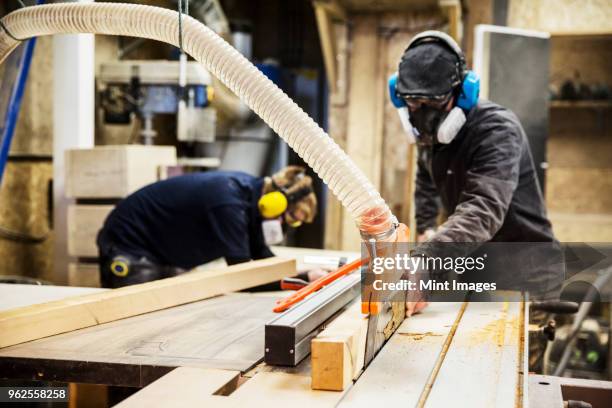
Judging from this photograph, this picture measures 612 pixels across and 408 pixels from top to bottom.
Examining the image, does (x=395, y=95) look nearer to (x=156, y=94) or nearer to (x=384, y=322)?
(x=384, y=322)

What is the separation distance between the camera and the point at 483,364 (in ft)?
Answer: 4.35

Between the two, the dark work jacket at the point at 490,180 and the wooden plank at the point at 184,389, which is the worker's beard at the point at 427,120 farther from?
the wooden plank at the point at 184,389

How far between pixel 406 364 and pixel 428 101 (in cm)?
114

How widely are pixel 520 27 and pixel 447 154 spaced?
9.79 ft

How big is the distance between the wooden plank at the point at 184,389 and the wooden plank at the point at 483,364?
1.24 feet

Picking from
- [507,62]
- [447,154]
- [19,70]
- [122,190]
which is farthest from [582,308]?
[19,70]

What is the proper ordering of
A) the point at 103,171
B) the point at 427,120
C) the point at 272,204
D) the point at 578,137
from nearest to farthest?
the point at 427,120, the point at 272,204, the point at 103,171, the point at 578,137

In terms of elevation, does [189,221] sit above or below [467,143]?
below

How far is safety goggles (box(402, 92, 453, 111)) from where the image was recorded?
2.21m

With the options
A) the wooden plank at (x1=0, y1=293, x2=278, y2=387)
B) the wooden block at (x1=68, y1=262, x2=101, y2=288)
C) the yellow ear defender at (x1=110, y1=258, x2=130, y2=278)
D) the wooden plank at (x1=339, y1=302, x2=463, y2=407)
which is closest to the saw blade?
the wooden plank at (x1=339, y1=302, x2=463, y2=407)

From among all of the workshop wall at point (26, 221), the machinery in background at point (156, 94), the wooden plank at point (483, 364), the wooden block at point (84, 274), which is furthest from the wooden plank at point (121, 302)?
the workshop wall at point (26, 221)

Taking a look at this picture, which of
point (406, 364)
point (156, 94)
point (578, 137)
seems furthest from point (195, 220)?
point (578, 137)

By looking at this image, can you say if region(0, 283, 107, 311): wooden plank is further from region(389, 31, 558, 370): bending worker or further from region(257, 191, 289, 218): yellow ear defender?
region(389, 31, 558, 370): bending worker

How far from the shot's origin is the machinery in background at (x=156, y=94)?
4117mm
